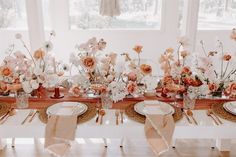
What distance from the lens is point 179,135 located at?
1.68 metres

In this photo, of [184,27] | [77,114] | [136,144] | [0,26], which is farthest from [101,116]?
[0,26]

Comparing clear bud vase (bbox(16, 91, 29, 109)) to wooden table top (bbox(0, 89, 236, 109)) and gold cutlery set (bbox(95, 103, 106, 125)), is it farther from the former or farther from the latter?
gold cutlery set (bbox(95, 103, 106, 125))

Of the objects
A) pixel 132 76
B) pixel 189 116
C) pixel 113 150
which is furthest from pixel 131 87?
pixel 113 150

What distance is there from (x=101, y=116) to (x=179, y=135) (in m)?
0.46

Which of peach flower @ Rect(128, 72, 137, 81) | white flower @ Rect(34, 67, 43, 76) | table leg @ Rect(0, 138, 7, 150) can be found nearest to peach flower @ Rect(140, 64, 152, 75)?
peach flower @ Rect(128, 72, 137, 81)

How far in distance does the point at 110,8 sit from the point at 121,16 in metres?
0.32

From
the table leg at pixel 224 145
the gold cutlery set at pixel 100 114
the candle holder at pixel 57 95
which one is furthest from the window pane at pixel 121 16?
the gold cutlery set at pixel 100 114

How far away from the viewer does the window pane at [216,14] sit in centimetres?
465

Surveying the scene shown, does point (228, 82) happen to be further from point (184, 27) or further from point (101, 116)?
point (184, 27)

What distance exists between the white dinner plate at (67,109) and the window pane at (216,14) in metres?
3.36

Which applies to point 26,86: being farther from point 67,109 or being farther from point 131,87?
point 131,87

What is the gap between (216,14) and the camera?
4691mm

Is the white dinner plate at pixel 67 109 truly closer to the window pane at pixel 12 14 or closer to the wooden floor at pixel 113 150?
the wooden floor at pixel 113 150

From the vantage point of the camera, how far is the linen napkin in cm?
155
